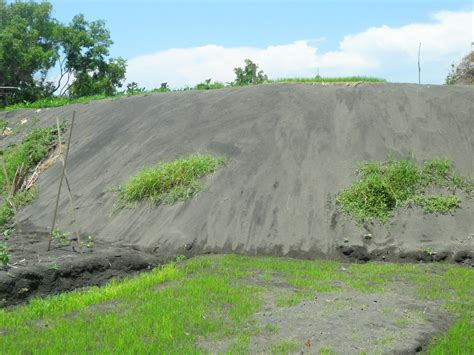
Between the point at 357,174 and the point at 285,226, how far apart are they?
2.34m

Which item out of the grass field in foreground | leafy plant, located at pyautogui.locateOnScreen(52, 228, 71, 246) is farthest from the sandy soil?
leafy plant, located at pyautogui.locateOnScreen(52, 228, 71, 246)

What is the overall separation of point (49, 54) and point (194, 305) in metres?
33.3

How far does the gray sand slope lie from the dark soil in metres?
1.04

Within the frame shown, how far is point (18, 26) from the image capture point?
38719 mm

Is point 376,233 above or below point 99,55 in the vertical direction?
below

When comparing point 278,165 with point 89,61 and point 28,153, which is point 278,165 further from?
point 89,61

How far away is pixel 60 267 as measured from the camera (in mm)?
11055

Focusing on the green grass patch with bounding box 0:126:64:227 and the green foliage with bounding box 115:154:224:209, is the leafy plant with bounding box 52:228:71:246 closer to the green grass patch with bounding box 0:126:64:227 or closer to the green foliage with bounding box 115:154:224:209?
Result: the green foliage with bounding box 115:154:224:209

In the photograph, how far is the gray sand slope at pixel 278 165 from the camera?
42.2ft

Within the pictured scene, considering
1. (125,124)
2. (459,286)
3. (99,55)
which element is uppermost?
(99,55)

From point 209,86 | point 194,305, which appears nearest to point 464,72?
point 209,86

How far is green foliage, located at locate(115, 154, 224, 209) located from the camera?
48.8ft

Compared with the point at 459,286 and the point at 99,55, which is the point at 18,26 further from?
the point at 459,286

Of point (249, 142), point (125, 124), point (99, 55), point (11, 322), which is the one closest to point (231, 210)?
point (249, 142)
